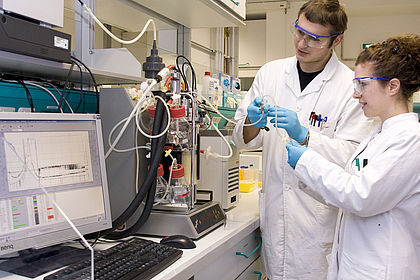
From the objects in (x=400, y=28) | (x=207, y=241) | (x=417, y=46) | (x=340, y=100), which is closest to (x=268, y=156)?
(x=340, y=100)

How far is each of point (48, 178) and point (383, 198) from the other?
98 cm

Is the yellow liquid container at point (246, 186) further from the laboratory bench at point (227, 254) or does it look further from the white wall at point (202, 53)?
the white wall at point (202, 53)

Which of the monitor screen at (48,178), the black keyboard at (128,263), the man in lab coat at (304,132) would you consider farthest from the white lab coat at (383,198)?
the monitor screen at (48,178)

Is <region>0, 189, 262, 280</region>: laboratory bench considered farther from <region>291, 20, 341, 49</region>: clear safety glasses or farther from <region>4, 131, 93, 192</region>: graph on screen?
<region>291, 20, 341, 49</region>: clear safety glasses

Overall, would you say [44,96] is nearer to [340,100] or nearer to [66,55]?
[66,55]

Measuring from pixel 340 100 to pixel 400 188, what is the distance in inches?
22.9

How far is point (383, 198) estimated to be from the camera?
120 centimetres

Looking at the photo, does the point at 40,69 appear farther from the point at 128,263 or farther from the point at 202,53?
the point at 202,53

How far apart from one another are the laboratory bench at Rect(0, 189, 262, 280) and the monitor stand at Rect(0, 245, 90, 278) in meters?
0.02

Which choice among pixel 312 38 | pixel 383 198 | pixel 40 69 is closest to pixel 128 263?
pixel 40 69

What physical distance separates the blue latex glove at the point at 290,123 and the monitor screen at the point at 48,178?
27.0 inches

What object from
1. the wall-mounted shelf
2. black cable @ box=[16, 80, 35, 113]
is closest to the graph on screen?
the wall-mounted shelf

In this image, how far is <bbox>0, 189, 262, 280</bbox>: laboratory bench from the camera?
3.67ft

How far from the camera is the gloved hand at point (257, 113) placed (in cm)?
157
